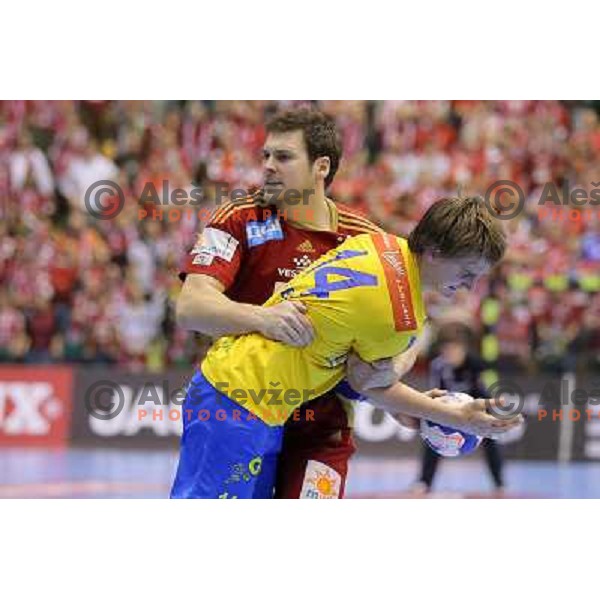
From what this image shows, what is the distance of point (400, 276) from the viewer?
187 inches

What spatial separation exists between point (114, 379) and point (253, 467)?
10034mm

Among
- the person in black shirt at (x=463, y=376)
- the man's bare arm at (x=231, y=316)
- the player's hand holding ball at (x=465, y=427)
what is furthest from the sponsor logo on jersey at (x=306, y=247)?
the person in black shirt at (x=463, y=376)

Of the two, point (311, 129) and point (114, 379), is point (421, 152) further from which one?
point (311, 129)

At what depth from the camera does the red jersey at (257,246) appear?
16.9 ft

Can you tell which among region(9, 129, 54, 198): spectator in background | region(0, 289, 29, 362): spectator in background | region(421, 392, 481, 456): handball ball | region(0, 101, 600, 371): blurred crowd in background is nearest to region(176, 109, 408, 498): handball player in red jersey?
region(421, 392, 481, 456): handball ball

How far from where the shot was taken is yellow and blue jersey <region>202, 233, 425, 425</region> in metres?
4.73

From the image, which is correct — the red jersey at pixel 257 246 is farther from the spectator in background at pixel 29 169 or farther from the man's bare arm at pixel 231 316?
the spectator in background at pixel 29 169

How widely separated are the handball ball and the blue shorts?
2.37ft

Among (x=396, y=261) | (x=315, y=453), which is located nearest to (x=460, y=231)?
(x=396, y=261)

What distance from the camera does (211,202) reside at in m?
15.5

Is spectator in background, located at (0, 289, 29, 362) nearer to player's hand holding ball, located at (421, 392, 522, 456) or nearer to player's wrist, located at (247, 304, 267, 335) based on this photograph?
player's hand holding ball, located at (421, 392, 522, 456)

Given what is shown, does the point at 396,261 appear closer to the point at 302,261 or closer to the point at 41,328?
the point at 302,261

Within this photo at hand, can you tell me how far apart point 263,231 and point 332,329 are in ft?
2.42

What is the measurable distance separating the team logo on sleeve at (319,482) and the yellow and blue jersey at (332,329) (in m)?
0.40
